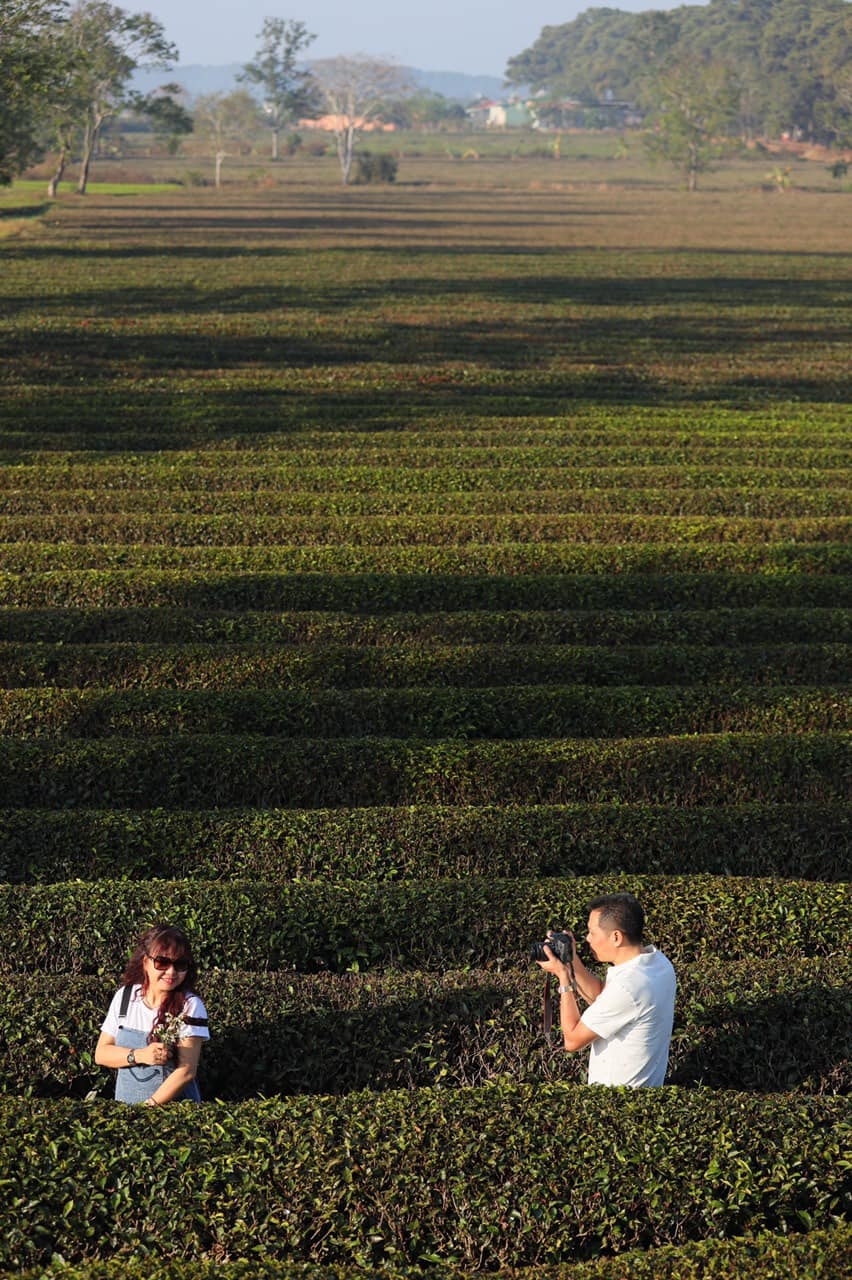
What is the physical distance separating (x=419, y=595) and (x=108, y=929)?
29.4 ft

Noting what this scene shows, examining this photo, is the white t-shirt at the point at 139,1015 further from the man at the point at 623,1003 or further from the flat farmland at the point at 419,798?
the man at the point at 623,1003

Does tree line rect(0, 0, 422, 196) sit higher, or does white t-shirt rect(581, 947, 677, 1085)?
tree line rect(0, 0, 422, 196)

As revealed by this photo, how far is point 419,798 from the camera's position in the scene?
1225 centimetres

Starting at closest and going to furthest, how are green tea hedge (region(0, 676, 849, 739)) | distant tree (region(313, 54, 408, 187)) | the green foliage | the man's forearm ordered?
the man's forearm < green tea hedge (region(0, 676, 849, 739)) < the green foliage < distant tree (region(313, 54, 408, 187))

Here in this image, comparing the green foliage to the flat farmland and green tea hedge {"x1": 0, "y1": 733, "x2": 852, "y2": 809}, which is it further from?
green tea hedge {"x1": 0, "y1": 733, "x2": 852, "y2": 809}

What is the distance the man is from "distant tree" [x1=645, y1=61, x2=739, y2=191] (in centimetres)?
12265

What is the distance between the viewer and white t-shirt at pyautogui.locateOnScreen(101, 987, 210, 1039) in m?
7.29

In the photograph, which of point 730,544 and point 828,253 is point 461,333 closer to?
point 730,544

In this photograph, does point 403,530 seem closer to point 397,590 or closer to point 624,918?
point 397,590

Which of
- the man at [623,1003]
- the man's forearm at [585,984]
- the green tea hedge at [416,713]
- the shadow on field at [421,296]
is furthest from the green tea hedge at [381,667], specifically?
the shadow on field at [421,296]

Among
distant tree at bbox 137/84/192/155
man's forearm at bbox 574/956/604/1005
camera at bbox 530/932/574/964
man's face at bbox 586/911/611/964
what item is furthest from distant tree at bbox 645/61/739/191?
man's face at bbox 586/911/611/964

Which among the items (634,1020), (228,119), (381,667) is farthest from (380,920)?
(228,119)

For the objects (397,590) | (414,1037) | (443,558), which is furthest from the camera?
(443,558)

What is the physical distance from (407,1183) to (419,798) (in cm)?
567
